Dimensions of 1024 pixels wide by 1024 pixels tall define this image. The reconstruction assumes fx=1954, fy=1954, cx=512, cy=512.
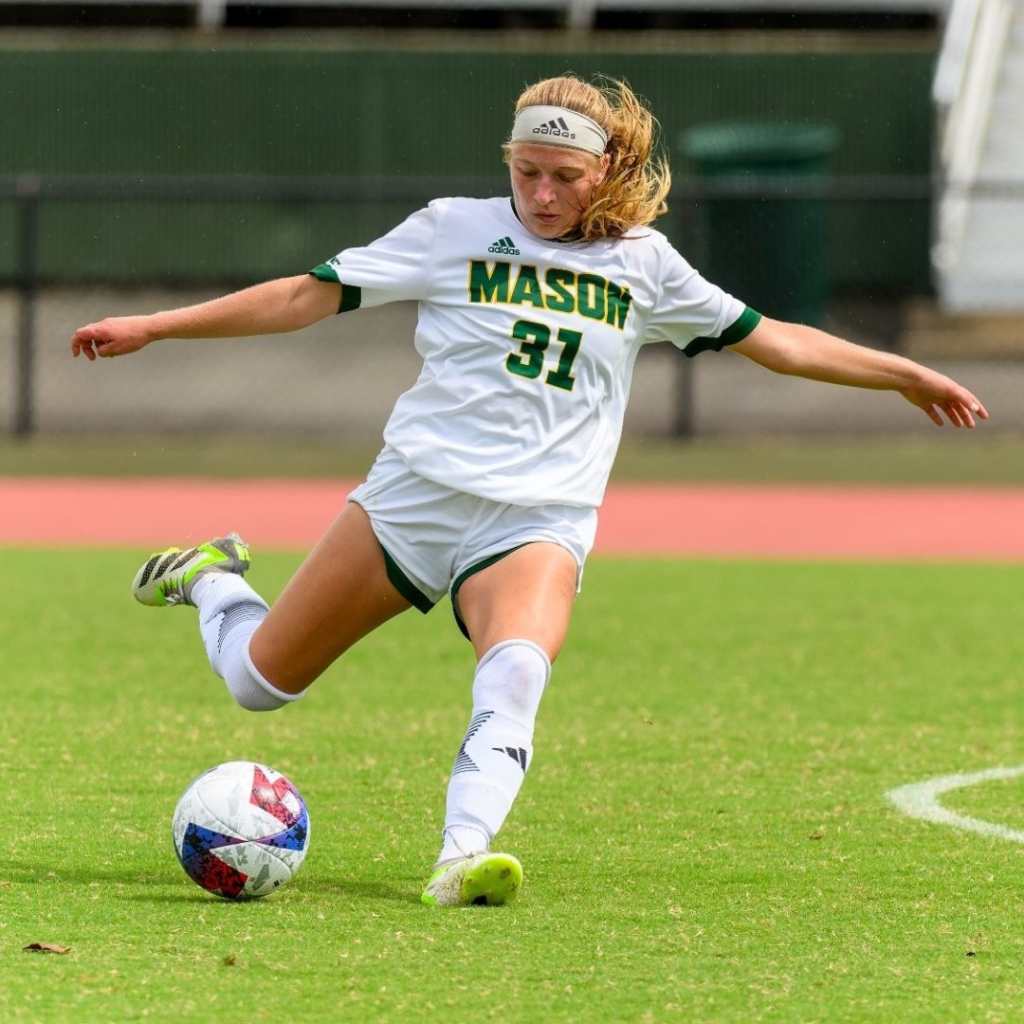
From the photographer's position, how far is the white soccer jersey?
506 cm

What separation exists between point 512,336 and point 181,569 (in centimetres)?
150

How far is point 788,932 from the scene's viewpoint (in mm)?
4500

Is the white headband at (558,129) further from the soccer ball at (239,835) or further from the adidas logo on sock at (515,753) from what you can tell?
the soccer ball at (239,835)

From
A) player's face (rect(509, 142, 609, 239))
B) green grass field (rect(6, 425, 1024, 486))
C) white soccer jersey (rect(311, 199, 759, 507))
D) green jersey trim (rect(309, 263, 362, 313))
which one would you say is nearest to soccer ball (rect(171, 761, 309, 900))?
white soccer jersey (rect(311, 199, 759, 507))

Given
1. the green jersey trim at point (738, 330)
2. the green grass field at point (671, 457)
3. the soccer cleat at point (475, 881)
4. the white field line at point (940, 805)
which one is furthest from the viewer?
the green grass field at point (671, 457)

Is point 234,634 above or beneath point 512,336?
beneath

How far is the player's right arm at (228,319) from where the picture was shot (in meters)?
5.04

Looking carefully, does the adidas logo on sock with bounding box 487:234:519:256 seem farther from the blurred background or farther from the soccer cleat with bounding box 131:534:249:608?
the blurred background

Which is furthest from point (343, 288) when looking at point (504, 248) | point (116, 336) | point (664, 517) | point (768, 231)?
point (768, 231)

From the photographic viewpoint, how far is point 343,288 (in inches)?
205

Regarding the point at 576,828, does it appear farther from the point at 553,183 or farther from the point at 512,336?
the point at 553,183

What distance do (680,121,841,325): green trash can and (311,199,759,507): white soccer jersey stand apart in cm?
1236

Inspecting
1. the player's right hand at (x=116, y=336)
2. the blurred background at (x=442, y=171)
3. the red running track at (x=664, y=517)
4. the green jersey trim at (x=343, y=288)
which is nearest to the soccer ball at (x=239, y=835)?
the player's right hand at (x=116, y=336)

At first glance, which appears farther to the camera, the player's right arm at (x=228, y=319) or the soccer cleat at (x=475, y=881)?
the player's right arm at (x=228, y=319)
